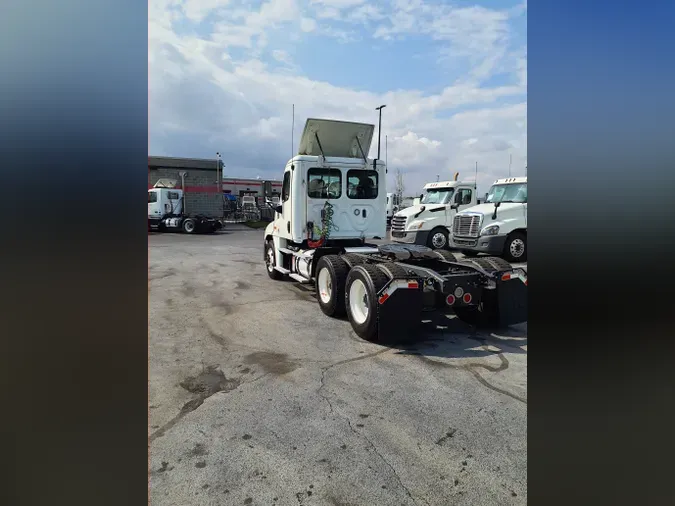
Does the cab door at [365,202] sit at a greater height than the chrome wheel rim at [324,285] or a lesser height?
greater

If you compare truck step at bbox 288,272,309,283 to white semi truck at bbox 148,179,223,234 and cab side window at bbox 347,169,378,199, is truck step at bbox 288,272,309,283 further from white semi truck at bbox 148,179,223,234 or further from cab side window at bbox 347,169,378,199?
white semi truck at bbox 148,179,223,234

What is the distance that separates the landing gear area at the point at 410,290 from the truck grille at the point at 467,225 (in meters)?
6.23

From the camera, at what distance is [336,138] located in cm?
828

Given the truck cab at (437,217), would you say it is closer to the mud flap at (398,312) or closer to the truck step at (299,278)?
the truck step at (299,278)

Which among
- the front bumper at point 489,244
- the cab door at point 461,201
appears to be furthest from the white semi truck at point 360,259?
the cab door at point 461,201

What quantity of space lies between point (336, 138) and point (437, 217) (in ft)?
27.4

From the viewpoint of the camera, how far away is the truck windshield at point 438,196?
52.3 ft

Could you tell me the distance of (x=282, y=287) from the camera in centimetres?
917

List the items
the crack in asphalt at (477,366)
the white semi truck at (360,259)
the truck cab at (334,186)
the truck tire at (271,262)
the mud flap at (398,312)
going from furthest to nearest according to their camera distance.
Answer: the truck tire at (271,262) < the truck cab at (334,186) < the white semi truck at (360,259) < the mud flap at (398,312) < the crack in asphalt at (477,366)

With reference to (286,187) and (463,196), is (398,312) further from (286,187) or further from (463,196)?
(463,196)

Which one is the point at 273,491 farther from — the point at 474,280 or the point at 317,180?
the point at 317,180
